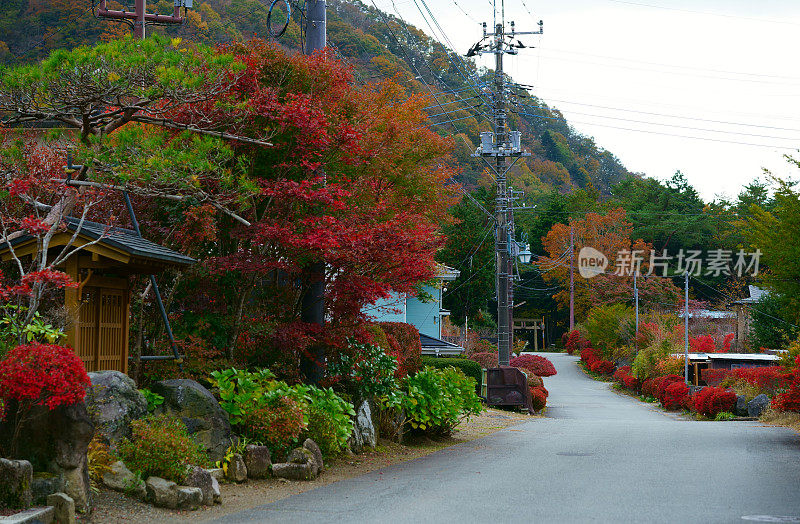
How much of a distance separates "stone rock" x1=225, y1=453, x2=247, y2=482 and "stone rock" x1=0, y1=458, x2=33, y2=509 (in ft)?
9.93

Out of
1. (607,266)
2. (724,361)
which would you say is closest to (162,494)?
(724,361)

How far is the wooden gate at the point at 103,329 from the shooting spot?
34.0 ft

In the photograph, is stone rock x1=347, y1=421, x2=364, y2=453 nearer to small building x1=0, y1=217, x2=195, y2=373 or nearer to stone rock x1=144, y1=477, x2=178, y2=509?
small building x1=0, y1=217, x2=195, y2=373

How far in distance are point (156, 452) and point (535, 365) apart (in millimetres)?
42809

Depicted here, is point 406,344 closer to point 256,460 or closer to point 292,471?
point 292,471

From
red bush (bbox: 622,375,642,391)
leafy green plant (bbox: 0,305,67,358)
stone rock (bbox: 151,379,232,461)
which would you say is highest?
leafy green plant (bbox: 0,305,67,358)

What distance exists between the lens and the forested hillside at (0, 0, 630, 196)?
1383 inches

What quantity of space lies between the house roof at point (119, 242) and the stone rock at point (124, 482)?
2704mm

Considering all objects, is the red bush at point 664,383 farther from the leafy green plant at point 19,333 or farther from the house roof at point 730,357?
the leafy green plant at point 19,333

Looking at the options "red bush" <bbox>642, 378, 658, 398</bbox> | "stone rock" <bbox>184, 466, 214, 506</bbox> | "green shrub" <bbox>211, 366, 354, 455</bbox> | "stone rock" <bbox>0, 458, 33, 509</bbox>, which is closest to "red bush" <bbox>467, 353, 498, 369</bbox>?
"red bush" <bbox>642, 378, 658, 398</bbox>

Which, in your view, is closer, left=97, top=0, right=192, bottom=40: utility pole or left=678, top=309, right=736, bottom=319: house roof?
left=97, top=0, right=192, bottom=40: utility pole

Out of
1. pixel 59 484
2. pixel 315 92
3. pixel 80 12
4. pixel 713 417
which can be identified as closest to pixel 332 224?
pixel 315 92

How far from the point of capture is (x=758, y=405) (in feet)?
84.9

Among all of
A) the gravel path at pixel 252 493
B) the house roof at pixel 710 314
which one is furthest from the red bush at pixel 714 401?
the house roof at pixel 710 314
